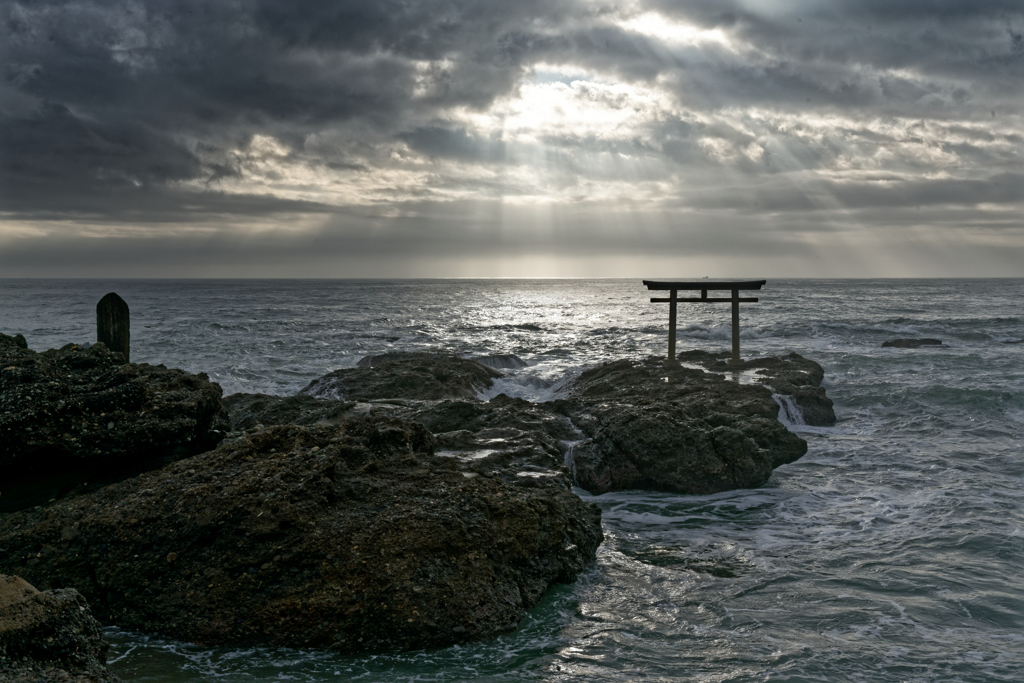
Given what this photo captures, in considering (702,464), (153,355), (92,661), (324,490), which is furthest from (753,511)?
(153,355)

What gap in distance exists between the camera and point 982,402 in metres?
15.0

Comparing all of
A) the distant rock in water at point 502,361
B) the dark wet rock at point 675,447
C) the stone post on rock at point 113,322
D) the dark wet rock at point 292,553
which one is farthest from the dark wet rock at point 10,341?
the distant rock in water at point 502,361

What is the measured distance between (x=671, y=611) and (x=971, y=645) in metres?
2.14

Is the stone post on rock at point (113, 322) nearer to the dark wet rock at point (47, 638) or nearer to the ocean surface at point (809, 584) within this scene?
the ocean surface at point (809, 584)

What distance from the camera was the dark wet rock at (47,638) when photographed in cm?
315

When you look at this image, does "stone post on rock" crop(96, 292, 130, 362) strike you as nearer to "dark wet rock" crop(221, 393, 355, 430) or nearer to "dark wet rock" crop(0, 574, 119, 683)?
"dark wet rock" crop(221, 393, 355, 430)

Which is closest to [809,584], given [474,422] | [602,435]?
[602,435]

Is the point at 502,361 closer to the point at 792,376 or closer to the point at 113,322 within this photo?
the point at 792,376

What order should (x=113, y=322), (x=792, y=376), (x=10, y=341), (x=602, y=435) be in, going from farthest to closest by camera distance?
(x=792, y=376), (x=113, y=322), (x=602, y=435), (x=10, y=341)

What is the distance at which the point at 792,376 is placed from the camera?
15.2m

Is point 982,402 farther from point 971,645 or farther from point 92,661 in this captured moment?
point 92,661

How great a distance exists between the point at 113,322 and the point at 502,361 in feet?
37.6

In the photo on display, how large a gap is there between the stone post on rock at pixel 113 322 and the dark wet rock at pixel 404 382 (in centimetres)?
339

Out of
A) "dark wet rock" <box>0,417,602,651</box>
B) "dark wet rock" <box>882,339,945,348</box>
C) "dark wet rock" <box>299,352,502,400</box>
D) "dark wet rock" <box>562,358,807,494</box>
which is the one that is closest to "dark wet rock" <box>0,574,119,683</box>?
"dark wet rock" <box>0,417,602,651</box>
